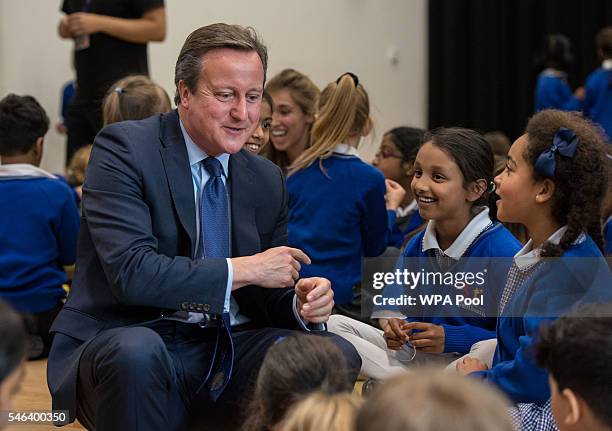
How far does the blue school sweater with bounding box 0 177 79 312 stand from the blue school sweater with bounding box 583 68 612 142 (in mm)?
3800

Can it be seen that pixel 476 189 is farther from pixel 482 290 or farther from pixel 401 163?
pixel 401 163

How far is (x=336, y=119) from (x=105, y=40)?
1355 mm

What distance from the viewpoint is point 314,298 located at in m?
2.42

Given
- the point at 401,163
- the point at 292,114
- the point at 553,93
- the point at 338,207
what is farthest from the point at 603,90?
the point at 338,207

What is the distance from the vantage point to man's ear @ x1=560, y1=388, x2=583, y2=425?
5.91ft

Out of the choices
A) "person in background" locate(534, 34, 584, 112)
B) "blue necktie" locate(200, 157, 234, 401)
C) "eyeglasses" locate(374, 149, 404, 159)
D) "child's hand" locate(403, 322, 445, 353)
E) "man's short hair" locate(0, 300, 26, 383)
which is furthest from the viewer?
"person in background" locate(534, 34, 584, 112)

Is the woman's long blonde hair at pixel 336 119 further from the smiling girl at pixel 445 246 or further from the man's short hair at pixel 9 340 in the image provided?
the man's short hair at pixel 9 340

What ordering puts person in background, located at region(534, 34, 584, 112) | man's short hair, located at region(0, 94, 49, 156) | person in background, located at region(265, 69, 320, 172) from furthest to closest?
person in background, located at region(534, 34, 584, 112)
person in background, located at region(265, 69, 320, 172)
man's short hair, located at region(0, 94, 49, 156)

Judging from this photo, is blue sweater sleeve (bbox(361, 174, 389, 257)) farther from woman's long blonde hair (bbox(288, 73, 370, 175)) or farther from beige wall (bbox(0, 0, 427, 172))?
beige wall (bbox(0, 0, 427, 172))

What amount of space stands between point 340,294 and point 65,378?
5.28 feet

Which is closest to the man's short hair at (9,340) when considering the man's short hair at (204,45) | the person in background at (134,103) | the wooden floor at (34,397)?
the man's short hair at (204,45)

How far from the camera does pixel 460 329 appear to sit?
2867 millimetres

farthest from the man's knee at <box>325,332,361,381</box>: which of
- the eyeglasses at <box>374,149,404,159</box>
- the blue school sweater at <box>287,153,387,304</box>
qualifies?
the eyeglasses at <box>374,149,404,159</box>

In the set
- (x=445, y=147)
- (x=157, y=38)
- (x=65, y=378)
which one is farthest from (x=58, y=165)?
(x=65, y=378)
